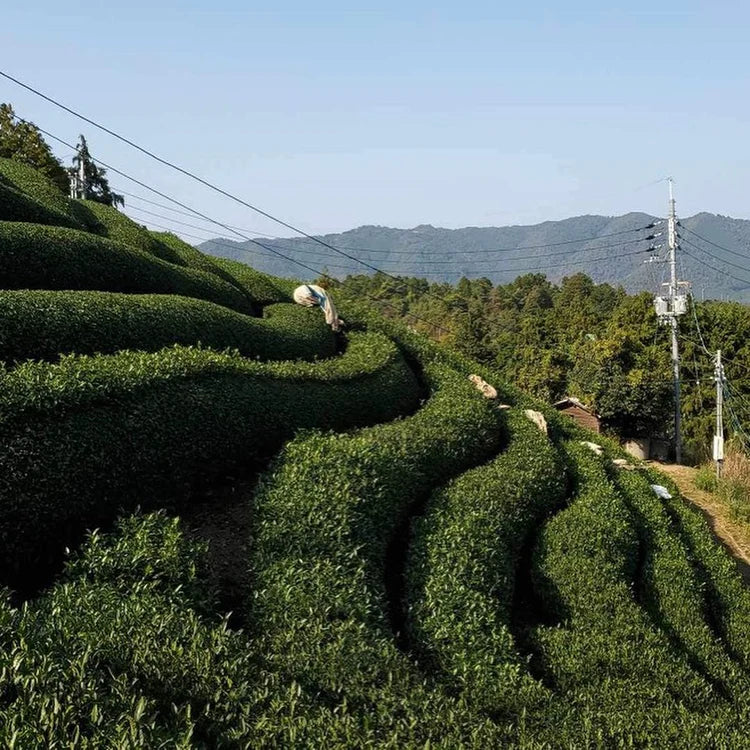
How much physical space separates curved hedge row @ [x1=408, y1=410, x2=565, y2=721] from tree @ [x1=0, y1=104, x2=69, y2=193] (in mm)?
24727

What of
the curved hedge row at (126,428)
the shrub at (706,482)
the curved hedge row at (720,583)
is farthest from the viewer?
the shrub at (706,482)

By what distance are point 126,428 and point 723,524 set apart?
51.2 feet

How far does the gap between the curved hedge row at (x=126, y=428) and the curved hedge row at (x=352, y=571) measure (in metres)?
0.74

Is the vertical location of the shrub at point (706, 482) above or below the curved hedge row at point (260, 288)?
below

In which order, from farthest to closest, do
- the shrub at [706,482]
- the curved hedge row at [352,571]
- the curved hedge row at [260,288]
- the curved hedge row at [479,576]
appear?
the shrub at [706,482] → the curved hedge row at [260,288] → the curved hedge row at [479,576] → the curved hedge row at [352,571]

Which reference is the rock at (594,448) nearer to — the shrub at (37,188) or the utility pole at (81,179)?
the shrub at (37,188)

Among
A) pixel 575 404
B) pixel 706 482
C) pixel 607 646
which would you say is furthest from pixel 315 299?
pixel 575 404

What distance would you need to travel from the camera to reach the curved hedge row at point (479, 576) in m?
7.49

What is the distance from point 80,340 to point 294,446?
3320mm

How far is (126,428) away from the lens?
27.6 ft

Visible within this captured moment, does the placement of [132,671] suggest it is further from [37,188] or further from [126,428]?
[37,188]

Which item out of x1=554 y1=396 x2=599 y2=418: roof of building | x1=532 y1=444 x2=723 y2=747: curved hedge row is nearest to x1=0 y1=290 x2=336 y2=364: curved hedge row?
x1=532 y1=444 x2=723 y2=747: curved hedge row

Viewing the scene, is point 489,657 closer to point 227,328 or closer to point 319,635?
point 319,635

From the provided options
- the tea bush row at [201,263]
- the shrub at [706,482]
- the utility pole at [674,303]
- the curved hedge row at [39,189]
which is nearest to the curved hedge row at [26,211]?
the curved hedge row at [39,189]
